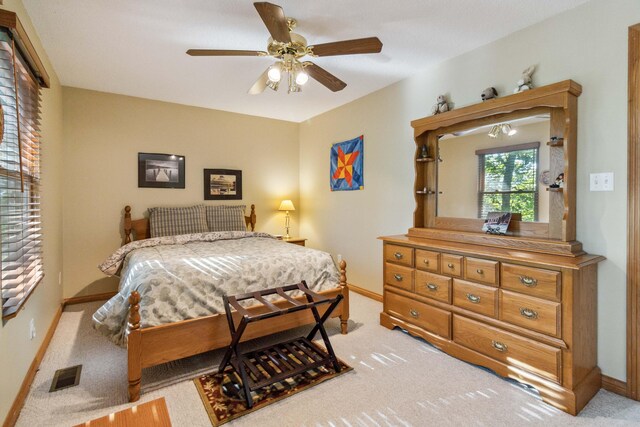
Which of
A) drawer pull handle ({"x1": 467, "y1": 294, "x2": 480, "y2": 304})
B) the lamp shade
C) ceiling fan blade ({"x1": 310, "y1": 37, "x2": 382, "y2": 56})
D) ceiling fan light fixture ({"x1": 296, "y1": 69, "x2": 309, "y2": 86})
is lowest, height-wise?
drawer pull handle ({"x1": 467, "y1": 294, "x2": 480, "y2": 304})

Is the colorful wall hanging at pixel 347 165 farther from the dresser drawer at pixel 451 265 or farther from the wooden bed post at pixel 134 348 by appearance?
the wooden bed post at pixel 134 348

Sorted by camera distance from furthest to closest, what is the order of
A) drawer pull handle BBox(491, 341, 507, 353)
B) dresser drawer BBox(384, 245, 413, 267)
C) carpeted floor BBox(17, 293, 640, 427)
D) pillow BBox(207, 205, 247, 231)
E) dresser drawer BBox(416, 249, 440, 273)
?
pillow BBox(207, 205, 247, 231) < dresser drawer BBox(384, 245, 413, 267) < dresser drawer BBox(416, 249, 440, 273) < drawer pull handle BBox(491, 341, 507, 353) < carpeted floor BBox(17, 293, 640, 427)

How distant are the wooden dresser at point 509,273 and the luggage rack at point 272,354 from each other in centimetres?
84

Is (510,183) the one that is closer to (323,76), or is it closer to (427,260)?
(427,260)

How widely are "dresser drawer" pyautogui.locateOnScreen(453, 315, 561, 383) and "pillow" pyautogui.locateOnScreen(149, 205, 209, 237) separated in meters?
3.16

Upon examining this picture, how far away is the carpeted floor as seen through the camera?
182cm

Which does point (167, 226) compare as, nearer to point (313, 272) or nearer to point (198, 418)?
point (313, 272)

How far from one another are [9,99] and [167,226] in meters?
2.38

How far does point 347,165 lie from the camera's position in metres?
4.32

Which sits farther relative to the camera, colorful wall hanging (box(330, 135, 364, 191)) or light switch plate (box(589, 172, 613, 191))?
colorful wall hanging (box(330, 135, 364, 191))

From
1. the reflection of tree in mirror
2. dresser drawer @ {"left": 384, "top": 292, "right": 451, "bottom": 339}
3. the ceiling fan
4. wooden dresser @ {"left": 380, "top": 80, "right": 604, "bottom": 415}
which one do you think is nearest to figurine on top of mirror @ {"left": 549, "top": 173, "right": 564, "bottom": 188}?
wooden dresser @ {"left": 380, "top": 80, "right": 604, "bottom": 415}

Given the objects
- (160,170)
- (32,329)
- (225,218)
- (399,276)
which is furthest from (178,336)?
(160,170)

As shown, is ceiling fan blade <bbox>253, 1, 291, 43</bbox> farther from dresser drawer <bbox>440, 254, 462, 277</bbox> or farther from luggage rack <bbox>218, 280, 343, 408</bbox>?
dresser drawer <bbox>440, 254, 462, 277</bbox>

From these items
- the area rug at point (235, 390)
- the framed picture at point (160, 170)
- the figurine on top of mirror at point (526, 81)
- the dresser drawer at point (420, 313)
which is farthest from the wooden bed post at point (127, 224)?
the figurine on top of mirror at point (526, 81)
